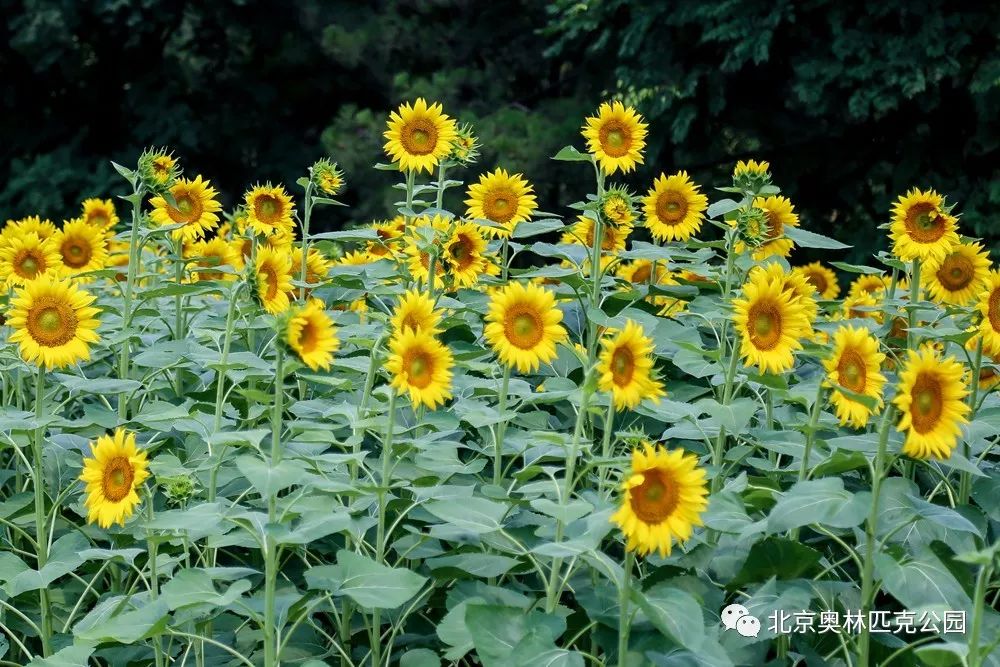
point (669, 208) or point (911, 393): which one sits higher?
point (669, 208)

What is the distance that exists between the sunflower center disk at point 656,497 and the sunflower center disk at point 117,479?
104 centimetres

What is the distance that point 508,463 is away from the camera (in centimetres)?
293

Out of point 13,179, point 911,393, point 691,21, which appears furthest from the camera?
point 13,179

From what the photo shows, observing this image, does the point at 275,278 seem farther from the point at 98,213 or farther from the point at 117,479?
the point at 98,213

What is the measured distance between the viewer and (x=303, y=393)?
3258mm

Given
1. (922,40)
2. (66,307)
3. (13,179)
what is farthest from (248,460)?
(13,179)

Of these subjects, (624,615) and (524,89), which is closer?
(624,615)

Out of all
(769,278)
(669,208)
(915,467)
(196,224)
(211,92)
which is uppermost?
(211,92)

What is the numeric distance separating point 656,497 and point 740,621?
16.3 inches

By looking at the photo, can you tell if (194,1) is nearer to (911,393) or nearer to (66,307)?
(66,307)

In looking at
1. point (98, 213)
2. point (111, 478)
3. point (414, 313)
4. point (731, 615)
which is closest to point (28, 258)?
Answer: point (98, 213)

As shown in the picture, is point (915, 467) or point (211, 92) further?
point (211, 92)

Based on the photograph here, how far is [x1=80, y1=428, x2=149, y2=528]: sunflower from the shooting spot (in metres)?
2.56

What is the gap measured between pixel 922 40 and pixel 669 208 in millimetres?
5339
